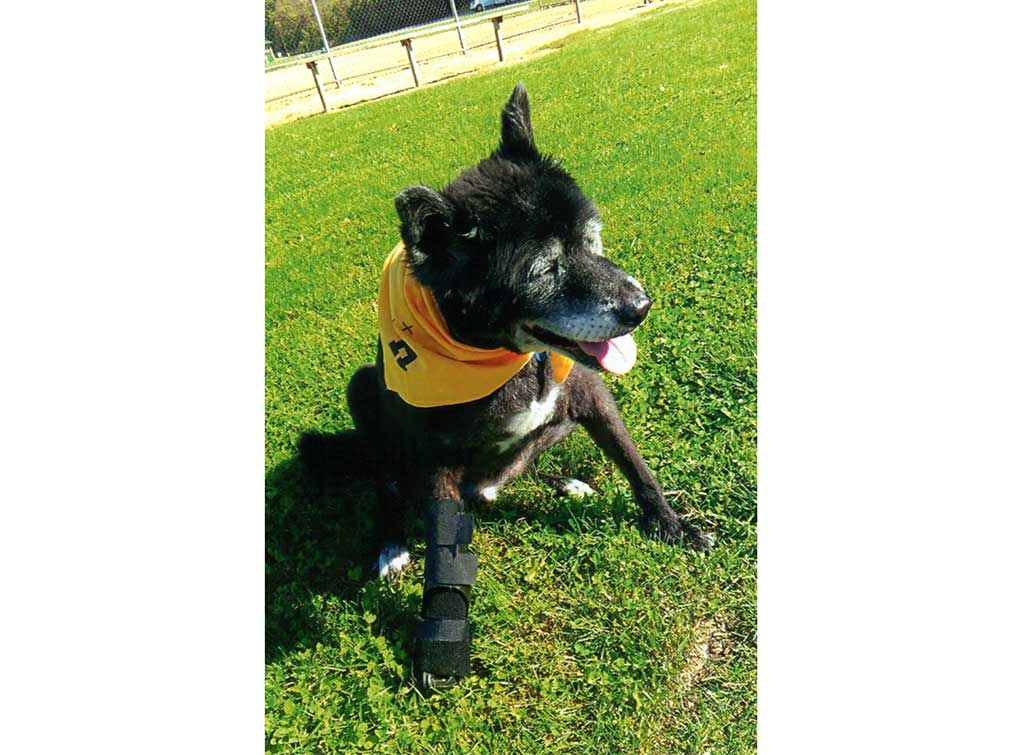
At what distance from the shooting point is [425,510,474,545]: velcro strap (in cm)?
197

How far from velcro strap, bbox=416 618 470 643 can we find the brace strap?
0.75 ft

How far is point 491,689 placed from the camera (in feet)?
6.40

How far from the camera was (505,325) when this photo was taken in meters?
1.76

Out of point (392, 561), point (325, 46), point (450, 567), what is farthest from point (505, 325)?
point (325, 46)

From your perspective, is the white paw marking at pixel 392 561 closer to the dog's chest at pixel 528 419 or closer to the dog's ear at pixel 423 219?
the dog's chest at pixel 528 419

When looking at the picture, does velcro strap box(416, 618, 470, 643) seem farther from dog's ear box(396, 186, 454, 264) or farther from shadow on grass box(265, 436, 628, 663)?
dog's ear box(396, 186, 454, 264)

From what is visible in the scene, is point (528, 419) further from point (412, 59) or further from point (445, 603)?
point (412, 59)

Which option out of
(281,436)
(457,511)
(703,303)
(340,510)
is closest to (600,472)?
(457,511)

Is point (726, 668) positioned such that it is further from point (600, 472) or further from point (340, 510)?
point (340, 510)

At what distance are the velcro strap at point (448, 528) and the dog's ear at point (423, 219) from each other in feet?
2.59

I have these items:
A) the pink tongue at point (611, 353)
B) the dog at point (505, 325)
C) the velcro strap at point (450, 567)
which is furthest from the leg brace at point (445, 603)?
the pink tongue at point (611, 353)

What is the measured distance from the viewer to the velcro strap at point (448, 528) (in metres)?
1.97

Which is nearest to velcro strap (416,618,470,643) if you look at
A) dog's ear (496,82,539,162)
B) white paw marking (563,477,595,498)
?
white paw marking (563,477,595,498)

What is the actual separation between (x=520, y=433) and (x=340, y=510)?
962 millimetres
